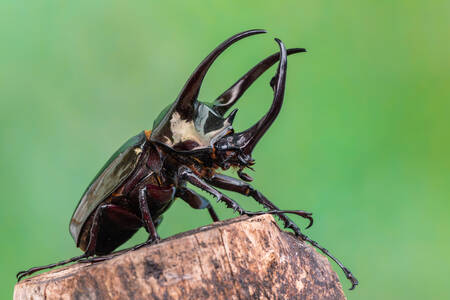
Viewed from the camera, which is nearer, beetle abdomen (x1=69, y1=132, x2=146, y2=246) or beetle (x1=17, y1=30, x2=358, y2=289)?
beetle (x1=17, y1=30, x2=358, y2=289)

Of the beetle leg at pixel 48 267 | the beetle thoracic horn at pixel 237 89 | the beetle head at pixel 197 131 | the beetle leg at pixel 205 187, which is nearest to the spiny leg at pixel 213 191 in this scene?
the beetle leg at pixel 205 187

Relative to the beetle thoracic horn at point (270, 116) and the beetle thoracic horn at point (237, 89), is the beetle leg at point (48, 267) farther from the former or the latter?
the beetle thoracic horn at point (237, 89)

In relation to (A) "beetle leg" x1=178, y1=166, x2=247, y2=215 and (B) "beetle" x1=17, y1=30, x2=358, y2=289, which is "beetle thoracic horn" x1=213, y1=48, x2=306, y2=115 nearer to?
(B) "beetle" x1=17, y1=30, x2=358, y2=289

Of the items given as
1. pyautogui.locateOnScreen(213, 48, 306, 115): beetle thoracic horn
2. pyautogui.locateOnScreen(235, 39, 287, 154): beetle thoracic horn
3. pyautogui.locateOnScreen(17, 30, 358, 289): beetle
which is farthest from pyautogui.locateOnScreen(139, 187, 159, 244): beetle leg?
pyautogui.locateOnScreen(213, 48, 306, 115): beetle thoracic horn

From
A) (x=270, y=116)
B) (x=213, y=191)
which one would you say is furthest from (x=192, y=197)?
(x=270, y=116)

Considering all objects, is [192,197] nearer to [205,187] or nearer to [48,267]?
[205,187]

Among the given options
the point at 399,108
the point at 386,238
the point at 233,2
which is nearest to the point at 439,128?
the point at 399,108
